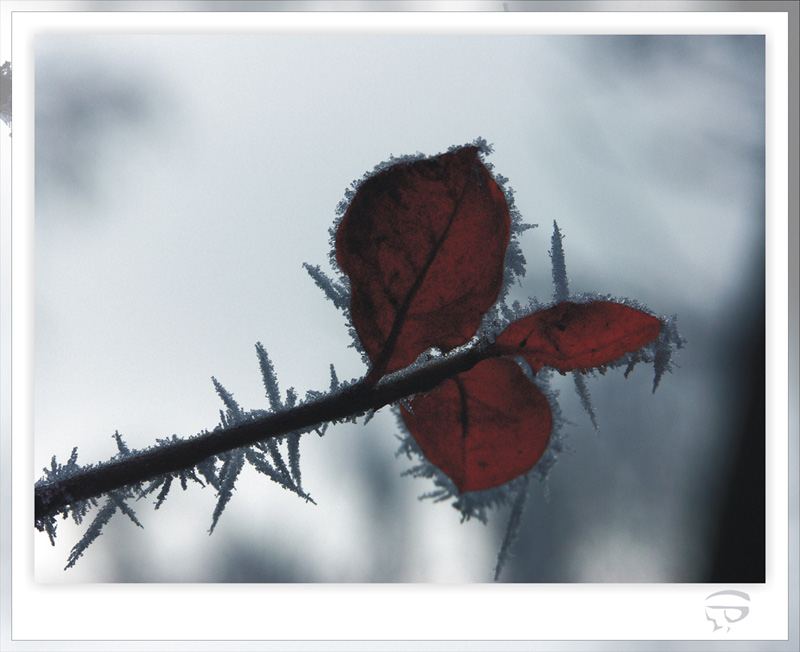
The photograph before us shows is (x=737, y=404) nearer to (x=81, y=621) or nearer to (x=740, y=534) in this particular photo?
(x=740, y=534)

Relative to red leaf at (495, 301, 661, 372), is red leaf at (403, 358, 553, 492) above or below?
below

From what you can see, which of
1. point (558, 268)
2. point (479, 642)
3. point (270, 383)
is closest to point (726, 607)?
point (479, 642)

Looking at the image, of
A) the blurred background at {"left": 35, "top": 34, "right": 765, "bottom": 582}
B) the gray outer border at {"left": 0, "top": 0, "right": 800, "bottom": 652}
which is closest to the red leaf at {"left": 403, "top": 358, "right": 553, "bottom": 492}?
the blurred background at {"left": 35, "top": 34, "right": 765, "bottom": 582}

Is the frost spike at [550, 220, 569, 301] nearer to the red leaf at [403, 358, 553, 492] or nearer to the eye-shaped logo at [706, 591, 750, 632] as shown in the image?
the red leaf at [403, 358, 553, 492]

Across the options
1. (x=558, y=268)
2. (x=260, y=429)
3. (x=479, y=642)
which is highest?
(x=558, y=268)

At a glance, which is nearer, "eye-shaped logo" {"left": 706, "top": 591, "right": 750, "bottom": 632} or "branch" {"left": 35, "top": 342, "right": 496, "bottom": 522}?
"branch" {"left": 35, "top": 342, "right": 496, "bottom": 522}

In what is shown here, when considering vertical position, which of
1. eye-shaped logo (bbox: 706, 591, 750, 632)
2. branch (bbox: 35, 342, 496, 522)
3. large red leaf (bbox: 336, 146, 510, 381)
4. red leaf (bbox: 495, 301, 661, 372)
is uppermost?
large red leaf (bbox: 336, 146, 510, 381)

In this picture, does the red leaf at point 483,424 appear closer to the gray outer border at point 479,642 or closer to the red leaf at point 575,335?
the red leaf at point 575,335

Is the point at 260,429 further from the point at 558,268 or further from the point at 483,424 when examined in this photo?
the point at 558,268

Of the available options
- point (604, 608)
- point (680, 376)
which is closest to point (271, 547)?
point (604, 608)
